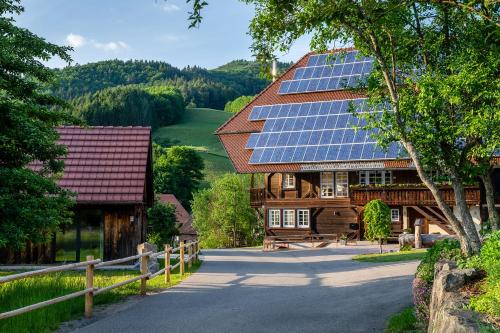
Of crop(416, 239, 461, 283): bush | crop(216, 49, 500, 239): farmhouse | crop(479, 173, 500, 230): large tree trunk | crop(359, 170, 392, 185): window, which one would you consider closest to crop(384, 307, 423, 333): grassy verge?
crop(416, 239, 461, 283): bush

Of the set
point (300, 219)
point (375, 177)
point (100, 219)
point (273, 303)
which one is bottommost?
point (273, 303)

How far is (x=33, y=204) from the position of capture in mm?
12055

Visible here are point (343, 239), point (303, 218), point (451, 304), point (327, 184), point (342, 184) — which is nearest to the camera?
point (451, 304)

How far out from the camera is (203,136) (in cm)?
12962

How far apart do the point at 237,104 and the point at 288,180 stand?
372 ft

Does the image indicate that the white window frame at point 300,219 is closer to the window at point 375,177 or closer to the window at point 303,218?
the window at point 303,218

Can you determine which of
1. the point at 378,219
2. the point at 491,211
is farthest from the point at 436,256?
the point at 378,219

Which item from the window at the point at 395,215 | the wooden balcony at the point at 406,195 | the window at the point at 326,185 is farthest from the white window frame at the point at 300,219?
the window at the point at 395,215

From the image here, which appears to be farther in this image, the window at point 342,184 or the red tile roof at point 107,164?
the window at point 342,184

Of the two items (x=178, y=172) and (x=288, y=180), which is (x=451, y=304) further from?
(x=178, y=172)

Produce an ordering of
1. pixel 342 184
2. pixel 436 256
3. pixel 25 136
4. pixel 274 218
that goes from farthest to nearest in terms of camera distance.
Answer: pixel 274 218 < pixel 342 184 < pixel 25 136 < pixel 436 256

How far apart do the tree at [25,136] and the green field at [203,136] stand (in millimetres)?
81982

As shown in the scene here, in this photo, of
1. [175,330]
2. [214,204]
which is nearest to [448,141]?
[175,330]

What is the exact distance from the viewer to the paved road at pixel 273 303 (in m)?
10.0
